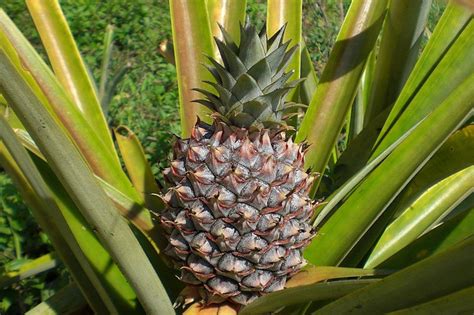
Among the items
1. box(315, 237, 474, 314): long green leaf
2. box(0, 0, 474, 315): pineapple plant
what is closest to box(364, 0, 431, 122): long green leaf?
box(0, 0, 474, 315): pineapple plant

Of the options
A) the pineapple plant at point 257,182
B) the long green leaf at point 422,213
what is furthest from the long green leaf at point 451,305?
the long green leaf at point 422,213

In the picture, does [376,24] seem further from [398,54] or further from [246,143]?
[246,143]

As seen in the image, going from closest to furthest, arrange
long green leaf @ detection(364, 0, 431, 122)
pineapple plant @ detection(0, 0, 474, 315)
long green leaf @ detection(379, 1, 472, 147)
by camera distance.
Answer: pineapple plant @ detection(0, 0, 474, 315)
long green leaf @ detection(379, 1, 472, 147)
long green leaf @ detection(364, 0, 431, 122)

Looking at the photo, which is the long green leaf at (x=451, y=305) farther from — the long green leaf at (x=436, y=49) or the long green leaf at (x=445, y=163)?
the long green leaf at (x=436, y=49)

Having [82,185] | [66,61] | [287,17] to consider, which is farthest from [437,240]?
[66,61]

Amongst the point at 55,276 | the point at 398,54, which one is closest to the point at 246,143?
the point at 398,54

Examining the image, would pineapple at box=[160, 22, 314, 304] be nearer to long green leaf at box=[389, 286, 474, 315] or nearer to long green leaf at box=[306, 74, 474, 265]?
long green leaf at box=[306, 74, 474, 265]

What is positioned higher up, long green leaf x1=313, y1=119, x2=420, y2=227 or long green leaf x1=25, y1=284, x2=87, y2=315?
long green leaf x1=313, y1=119, x2=420, y2=227
